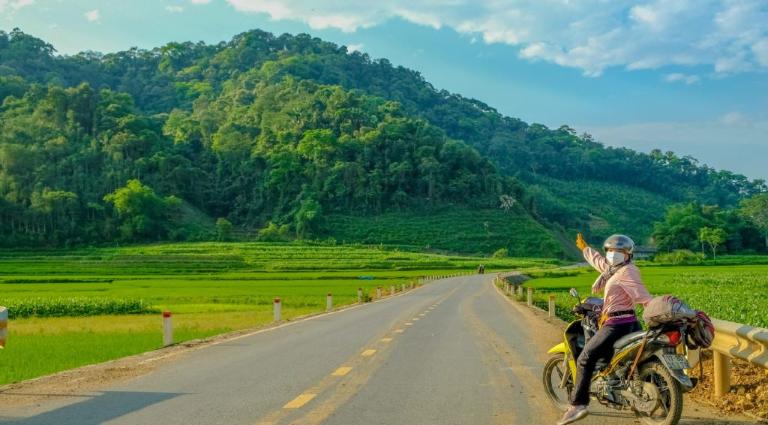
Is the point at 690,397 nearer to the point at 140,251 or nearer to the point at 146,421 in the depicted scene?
the point at 146,421

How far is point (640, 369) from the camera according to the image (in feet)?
21.8

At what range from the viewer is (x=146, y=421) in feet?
23.5

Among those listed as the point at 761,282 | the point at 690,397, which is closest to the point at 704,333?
the point at 690,397

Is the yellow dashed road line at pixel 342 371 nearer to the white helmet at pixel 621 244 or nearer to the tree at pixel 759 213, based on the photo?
the white helmet at pixel 621 244

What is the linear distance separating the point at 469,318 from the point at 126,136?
143 meters

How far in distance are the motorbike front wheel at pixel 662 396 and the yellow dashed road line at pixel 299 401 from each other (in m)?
3.47

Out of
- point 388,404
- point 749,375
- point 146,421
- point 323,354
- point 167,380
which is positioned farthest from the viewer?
point 323,354

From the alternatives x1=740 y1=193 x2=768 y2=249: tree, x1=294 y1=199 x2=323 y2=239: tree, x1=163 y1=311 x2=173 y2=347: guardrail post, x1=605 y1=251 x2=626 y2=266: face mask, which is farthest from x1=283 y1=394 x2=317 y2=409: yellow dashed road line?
x1=740 y1=193 x2=768 y2=249: tree

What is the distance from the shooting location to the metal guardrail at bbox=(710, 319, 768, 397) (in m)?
7.29

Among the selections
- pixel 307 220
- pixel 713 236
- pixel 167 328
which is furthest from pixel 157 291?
pixel 713 236

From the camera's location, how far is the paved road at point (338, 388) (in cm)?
731

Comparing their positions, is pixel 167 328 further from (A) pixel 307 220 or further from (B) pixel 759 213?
(B) pixel 759 213

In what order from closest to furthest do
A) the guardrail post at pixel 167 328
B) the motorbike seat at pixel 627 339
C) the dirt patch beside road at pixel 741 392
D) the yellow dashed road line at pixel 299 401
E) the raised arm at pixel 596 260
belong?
the motorbike seat at pixel 627 339 → the raised arm at pixel 596 260 → the dirt patch beside road at pixel 741 392 → the yellow dashed road line at pixel 299 401 → the guardrail post at pixel 167 328

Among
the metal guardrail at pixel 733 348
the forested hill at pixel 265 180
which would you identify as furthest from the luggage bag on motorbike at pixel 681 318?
the forested hill at pixel 265 180
